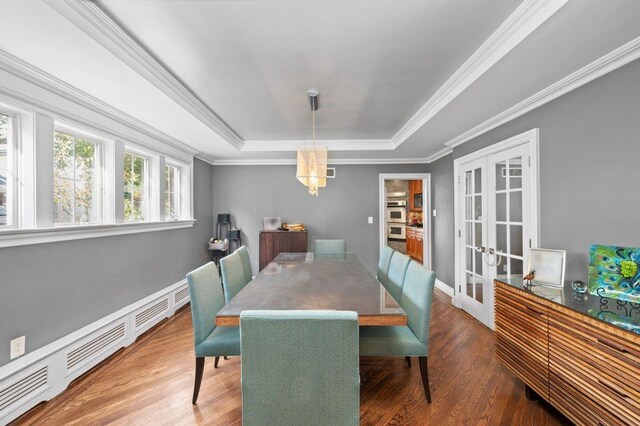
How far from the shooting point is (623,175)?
66.5 inches

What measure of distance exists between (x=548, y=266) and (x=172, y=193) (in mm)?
4469

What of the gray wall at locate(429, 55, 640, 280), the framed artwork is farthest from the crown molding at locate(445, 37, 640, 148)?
the framed artwork

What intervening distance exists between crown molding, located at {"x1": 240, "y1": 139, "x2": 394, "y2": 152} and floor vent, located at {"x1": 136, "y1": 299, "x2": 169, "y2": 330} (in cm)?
240

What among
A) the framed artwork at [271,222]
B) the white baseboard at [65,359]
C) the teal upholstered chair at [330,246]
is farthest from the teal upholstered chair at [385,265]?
the white baseboard at [65,359]

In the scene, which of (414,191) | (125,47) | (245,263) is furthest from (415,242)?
A: (125,47)

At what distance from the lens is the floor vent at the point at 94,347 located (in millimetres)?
2074

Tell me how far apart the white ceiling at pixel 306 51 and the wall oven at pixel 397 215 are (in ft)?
18.7

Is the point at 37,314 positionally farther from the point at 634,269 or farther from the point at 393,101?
the point at 634,269

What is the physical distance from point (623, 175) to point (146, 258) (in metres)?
4.32

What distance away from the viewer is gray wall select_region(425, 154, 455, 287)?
13.5ft

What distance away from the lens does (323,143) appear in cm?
409

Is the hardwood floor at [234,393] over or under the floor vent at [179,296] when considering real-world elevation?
under

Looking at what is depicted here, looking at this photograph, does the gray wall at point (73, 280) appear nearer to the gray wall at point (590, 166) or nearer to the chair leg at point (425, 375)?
the chair leg at point (425, 375)

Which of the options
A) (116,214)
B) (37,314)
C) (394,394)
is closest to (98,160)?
(116,214)
